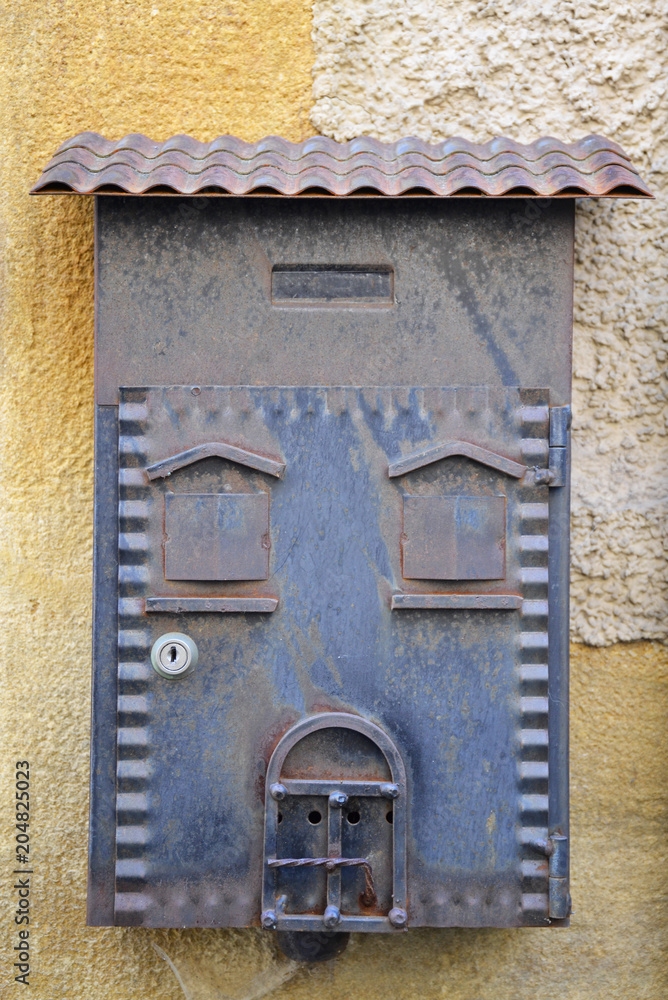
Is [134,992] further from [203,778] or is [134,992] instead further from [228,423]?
[228,423]

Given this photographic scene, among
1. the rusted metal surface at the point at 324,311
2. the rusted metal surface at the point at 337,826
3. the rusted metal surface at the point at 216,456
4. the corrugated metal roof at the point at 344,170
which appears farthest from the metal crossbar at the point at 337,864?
the corrugated metal roof at the point at 344,170

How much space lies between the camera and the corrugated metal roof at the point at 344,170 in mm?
1508

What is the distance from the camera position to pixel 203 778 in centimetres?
159

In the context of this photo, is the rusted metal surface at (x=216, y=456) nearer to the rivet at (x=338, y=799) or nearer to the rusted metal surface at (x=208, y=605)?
the rusted metal surface at (x=208, y=605)

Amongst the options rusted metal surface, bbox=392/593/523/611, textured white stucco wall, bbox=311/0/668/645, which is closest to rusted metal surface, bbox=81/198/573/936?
rusted metal surface, bbox=392/593/523/611

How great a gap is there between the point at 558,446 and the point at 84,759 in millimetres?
1350

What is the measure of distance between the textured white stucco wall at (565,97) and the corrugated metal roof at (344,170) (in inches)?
11.1

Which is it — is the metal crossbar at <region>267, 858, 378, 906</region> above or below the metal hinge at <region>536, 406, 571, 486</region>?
below

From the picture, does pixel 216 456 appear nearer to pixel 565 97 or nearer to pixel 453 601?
pixel 453 601

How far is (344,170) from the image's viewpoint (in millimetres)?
1565

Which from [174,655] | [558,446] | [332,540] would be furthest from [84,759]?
[558,446]

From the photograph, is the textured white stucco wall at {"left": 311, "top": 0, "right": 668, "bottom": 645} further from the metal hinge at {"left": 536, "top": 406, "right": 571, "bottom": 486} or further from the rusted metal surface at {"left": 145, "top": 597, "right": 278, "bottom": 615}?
the rusted metal surface at {"left": 145, "top": 597, "right": 278, "bottom": 615}

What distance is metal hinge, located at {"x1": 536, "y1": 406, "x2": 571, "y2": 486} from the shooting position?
1.59 metres

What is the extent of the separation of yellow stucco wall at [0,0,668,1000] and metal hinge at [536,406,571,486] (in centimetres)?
57
